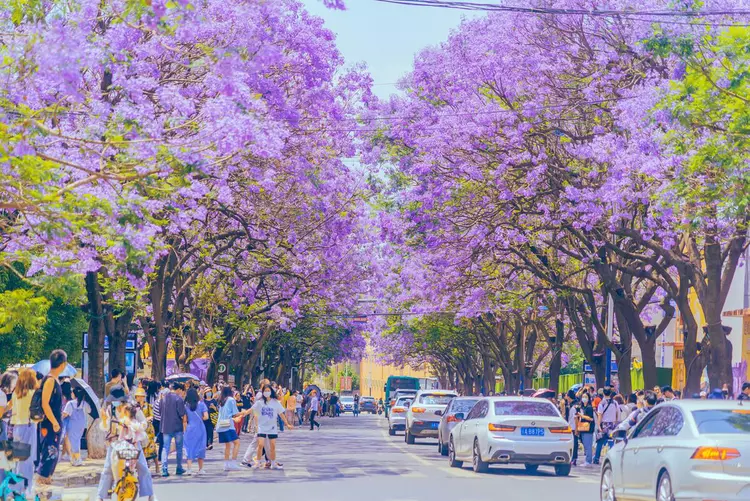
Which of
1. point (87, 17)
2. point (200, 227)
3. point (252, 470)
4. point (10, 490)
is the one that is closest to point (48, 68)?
point (87, 17)

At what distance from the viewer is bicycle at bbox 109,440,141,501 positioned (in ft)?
48.4

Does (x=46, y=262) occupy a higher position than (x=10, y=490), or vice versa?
(x=46, y=262)

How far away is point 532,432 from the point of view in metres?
21.7

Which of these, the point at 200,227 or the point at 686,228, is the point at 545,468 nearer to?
the point at 686,228

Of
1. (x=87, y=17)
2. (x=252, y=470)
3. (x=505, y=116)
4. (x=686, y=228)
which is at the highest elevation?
(x=505, y=116)

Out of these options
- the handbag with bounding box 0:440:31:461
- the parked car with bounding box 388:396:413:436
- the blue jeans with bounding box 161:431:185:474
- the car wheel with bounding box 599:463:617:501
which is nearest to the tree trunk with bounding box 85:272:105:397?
the blue jeans with bounding box 161:431:185:474

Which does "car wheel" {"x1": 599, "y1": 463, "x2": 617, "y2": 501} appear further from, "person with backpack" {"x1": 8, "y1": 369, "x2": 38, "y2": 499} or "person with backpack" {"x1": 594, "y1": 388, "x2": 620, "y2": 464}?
"person with backpack" {"x1": 594, "y1": 388, "x2": 620, "y2": 464}

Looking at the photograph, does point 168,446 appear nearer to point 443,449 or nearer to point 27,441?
point 27,441

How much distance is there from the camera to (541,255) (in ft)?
105

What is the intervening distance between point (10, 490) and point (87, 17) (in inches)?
216

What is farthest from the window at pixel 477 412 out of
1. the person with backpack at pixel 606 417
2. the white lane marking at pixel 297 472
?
the white lane marking at pixel 297 472

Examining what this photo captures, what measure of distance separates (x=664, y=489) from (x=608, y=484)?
7.89ft

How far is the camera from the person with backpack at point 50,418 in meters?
14.9

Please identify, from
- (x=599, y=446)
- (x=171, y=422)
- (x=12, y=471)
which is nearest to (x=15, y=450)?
(x=12, y=471)
